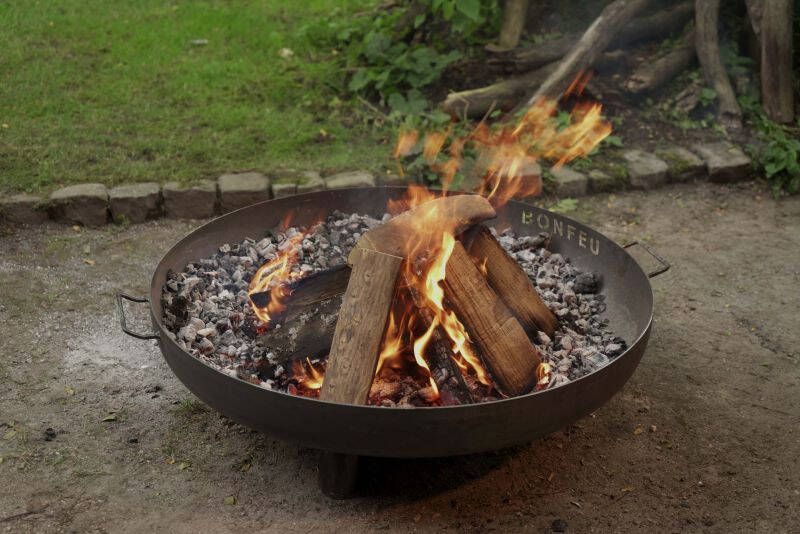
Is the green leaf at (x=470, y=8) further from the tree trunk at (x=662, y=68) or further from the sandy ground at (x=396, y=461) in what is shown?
the sandy ground at (x=396, y=461)

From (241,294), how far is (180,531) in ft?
3.11

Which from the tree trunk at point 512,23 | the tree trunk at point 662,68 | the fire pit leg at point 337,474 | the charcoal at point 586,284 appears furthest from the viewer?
the tree trunk at point 512,23

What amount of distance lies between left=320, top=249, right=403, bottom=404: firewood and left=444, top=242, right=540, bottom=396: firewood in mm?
237

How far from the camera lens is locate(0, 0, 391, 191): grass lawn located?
16.0 ft

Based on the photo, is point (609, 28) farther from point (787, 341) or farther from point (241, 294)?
point (241, 294)

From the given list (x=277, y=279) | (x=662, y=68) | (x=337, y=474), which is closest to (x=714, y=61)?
(x=662, y=68)

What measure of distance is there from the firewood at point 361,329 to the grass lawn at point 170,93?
245cm

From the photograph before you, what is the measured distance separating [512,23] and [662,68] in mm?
1072

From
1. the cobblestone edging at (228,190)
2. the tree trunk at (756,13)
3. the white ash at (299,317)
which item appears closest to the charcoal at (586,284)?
the white ash at (299,317)

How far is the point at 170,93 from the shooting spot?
565cm

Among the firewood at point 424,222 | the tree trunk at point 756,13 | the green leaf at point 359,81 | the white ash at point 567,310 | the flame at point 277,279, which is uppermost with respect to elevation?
the tree trunk at point 756,13

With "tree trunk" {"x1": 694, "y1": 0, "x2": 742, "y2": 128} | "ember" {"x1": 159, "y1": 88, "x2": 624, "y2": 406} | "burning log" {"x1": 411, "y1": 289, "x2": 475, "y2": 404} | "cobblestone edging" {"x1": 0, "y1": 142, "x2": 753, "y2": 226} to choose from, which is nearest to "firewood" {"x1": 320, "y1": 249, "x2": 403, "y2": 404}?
"ember" {"x1": 159, "y1": 88, "x2": 624, "y2": 406}

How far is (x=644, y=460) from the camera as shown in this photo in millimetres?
2977

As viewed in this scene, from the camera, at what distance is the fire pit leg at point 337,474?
8.63 feet
